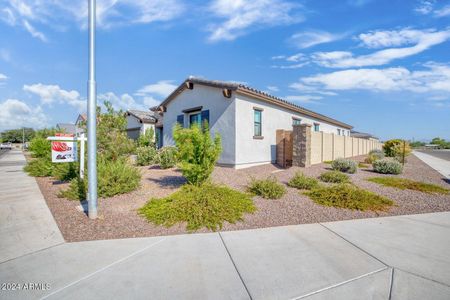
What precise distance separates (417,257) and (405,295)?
1.15 m

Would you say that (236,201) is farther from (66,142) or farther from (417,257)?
(66,142)

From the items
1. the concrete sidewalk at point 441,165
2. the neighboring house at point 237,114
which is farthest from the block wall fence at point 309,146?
the concrete sidewalk at point 441,165

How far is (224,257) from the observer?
3.29m

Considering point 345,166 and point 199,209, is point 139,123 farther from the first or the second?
point 199,209

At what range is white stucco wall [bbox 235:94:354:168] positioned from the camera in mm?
11320

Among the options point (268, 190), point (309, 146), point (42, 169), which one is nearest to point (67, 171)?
point (42, 169)

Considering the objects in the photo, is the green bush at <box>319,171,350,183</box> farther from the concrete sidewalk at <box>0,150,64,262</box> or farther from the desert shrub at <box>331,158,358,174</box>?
the concrete sidewalk at <box>0,150,64,262</box>

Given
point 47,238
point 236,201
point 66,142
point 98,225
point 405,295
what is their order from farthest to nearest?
point 66,142 < point 236,201 < point 98,225 < point 47,238 < point 405,295

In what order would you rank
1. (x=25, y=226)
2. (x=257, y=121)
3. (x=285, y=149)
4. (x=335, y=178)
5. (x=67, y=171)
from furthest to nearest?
(x=285, y=149) < (x=257, y=121) < (x=67, y=171) < (x=335, y=178) < (x=25, y=226)

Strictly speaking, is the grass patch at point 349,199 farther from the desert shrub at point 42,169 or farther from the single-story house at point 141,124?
the single-story house at point 141,124

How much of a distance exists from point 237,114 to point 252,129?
1406 millimetres

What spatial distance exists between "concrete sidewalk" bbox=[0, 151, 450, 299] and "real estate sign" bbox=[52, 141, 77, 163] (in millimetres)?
3048

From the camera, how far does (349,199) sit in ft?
19.8

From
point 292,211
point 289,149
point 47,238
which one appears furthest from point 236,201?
point 289,149
